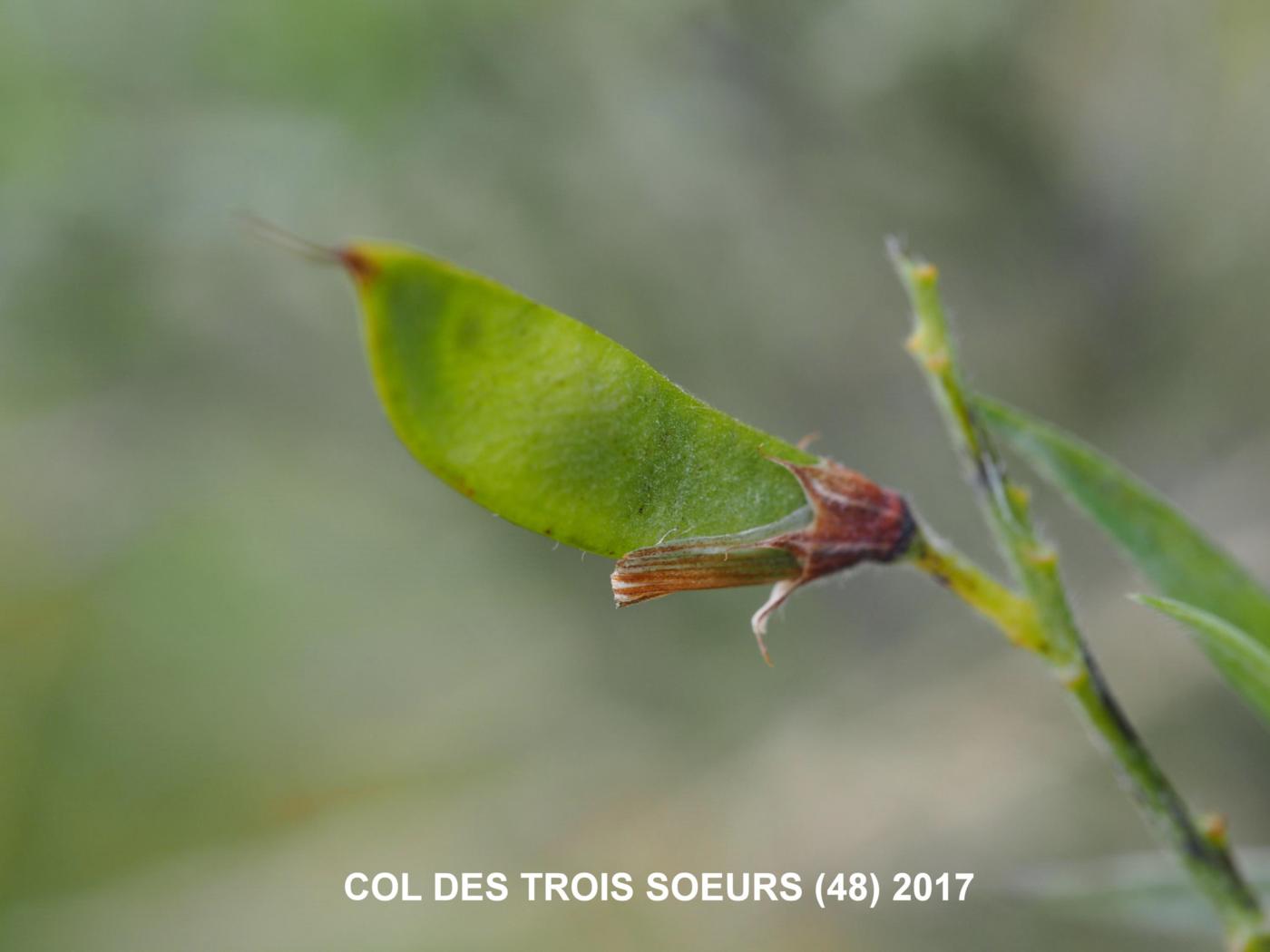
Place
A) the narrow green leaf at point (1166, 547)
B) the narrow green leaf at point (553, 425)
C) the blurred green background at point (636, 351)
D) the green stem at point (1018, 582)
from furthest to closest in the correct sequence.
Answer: the blurred green background at point (636, 351) < the narrow green leaf at point (1166, 547) < the green stem at point (1018, 582) < the narrow green leaf at point (553, 425)

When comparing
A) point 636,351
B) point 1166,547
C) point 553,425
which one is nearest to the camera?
point 553,425

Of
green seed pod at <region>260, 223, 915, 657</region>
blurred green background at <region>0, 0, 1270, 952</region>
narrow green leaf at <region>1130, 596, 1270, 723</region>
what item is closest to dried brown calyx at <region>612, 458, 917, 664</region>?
green seed pod at <region>260, 223, 915, 657</region>

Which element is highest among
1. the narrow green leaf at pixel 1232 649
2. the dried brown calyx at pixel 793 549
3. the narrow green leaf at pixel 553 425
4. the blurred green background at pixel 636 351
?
the blurred green background at pixel 636 351

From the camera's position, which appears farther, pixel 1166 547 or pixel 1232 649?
pixel 1166 547

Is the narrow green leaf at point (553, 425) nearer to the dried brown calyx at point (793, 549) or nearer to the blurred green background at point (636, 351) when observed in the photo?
the dried brown calyx at point (793, 549)

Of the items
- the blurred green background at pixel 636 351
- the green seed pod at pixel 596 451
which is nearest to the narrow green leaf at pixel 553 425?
the green seed pod at pixel 596 451

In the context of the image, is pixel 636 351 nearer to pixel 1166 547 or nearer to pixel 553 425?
pixel 1166 547

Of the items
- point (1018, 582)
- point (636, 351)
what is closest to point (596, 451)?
point (1018, 582)
